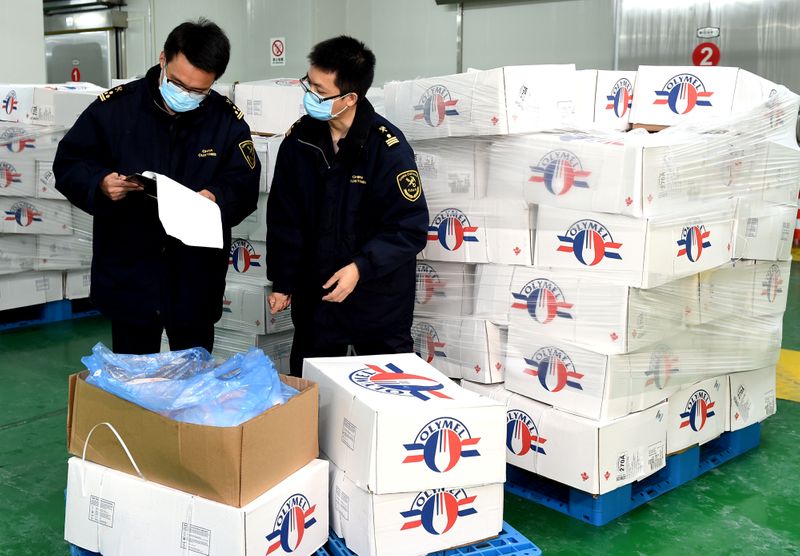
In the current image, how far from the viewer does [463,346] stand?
3006 mm

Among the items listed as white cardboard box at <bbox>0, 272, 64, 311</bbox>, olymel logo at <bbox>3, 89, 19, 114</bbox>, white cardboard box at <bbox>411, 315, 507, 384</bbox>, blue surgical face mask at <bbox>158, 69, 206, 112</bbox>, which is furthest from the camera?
white cardboard box at <bbox>0, 272, 64, 311</bbox>

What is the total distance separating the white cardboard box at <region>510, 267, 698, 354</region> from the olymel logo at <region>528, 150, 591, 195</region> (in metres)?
0.29

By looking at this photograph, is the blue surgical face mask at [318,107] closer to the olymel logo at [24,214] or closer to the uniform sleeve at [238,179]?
the uniform sleeve at [238,179]

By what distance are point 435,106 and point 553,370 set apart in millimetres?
1035

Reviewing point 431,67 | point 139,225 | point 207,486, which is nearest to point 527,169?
point 139,225

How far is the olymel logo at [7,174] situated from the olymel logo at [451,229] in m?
3.05

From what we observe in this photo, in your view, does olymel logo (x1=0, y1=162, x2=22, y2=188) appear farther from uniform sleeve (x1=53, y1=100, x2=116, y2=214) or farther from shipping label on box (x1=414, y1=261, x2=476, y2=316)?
shipping label on box (x1=414, y1=261, x2=476, y2=316)

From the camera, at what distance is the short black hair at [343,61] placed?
8.19ft

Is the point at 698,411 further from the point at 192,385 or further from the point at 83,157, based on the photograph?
the point at 83,157

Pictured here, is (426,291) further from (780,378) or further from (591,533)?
(780,378)

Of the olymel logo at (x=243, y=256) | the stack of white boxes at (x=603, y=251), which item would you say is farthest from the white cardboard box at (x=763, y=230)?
the olymel logo at (x=243, y=256)

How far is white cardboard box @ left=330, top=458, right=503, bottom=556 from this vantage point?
6.74ft

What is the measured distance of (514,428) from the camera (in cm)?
288

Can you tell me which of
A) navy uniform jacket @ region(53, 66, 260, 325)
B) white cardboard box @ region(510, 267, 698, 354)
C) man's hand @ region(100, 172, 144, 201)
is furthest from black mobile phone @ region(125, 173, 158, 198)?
white cardboard box @ region(510, 267, 698, 354)
